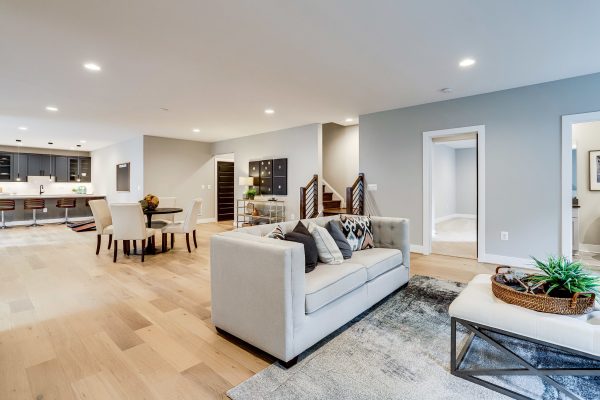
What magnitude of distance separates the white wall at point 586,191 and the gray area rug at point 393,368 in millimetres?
4272

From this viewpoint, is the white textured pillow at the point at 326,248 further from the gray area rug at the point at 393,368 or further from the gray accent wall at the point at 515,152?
the gray accent wall at the point at 515,152

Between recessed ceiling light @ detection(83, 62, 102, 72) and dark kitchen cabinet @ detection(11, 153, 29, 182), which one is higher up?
recessed ceiling light @ detection(83, 62, 102, 72)

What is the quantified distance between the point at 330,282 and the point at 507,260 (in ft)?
11.9

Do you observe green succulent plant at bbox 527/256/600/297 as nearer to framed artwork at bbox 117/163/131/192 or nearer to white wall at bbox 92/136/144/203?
white wall at bbox 92/136/144/203

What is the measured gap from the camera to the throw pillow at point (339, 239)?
291 cm

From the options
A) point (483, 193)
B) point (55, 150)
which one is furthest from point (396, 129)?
point (55, 150)

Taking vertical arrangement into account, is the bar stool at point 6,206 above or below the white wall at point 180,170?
below

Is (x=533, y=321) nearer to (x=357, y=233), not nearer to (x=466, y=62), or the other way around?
(x=357, y=233)

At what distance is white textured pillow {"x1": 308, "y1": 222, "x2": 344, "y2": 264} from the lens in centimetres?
267

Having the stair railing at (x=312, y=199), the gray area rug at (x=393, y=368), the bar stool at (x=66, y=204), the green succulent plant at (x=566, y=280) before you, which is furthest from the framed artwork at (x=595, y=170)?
the bar stool at (x=66, y=204)

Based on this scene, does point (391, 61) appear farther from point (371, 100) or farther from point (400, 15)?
point (371, 100)

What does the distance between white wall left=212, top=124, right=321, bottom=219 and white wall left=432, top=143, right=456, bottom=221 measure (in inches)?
170

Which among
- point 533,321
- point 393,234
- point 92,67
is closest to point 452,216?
point 393,234

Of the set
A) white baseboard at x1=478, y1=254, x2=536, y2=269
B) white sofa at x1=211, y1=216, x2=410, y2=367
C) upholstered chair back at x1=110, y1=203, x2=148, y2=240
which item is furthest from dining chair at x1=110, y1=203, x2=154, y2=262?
white baseboard at x1=478, y1=254, x2=536, y2=269
